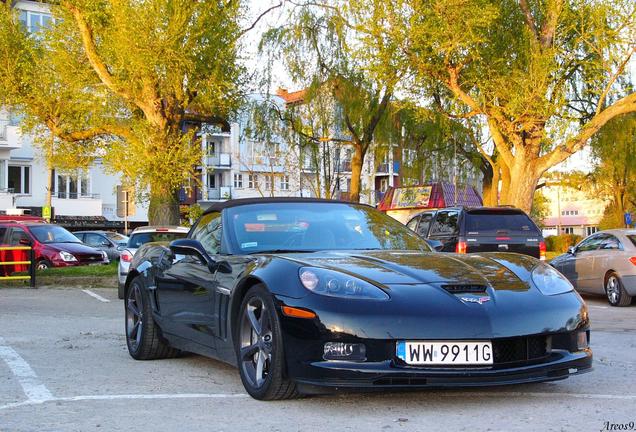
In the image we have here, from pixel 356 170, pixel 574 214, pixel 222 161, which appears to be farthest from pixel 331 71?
pixel 574 214

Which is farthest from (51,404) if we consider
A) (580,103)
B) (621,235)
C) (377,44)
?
(580,103)

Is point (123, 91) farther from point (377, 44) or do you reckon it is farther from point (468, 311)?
point (468, 311)

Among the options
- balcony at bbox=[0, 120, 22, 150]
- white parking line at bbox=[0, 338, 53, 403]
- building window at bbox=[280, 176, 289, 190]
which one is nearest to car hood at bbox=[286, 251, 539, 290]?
white parking line at bbox=[0, 338, 53, 403]

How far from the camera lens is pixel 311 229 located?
664cm

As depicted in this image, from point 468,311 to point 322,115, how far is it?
3145cm

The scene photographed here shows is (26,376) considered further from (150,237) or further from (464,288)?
(150,237)

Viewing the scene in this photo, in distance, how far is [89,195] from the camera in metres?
60.9

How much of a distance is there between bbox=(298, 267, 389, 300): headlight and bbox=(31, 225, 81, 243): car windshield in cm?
2103

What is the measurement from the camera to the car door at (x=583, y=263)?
53.6ft

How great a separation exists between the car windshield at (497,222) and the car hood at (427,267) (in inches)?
402

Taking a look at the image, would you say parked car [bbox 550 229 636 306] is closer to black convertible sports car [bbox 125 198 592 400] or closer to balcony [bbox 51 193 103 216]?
black convertible sports car [bbox 125 198 592 400]

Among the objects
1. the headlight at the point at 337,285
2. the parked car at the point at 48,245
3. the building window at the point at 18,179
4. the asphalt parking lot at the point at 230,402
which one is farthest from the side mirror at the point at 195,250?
the building window at the point at 18,179

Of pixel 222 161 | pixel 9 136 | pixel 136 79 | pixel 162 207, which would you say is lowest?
pixel 162 207

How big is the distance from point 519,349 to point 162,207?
63.4 ft
